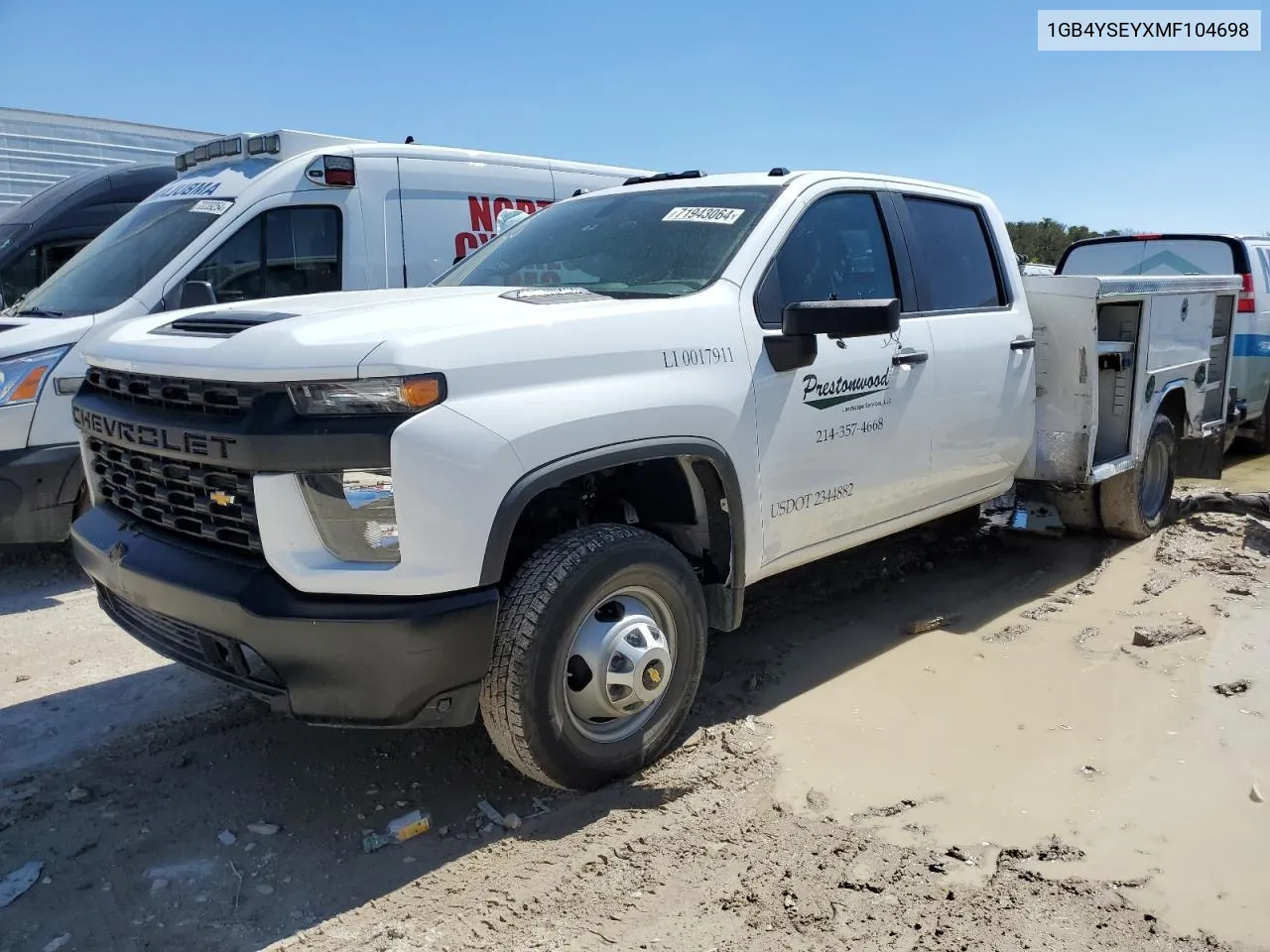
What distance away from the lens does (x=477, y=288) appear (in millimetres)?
3803

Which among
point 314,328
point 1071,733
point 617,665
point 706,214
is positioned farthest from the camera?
point 706,214

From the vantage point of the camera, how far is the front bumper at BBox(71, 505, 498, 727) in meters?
2.72

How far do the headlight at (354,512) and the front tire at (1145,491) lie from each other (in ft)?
16.1

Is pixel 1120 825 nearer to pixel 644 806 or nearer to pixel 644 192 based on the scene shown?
pixel 644 806

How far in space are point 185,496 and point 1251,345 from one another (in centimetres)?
928

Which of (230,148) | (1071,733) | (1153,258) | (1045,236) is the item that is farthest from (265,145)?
(1045,236)

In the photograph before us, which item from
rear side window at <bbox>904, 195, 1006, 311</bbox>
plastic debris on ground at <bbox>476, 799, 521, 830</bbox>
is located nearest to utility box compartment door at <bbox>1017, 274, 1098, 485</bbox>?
rear side window at <bbox>904, 195, 1006, 311</bbox>

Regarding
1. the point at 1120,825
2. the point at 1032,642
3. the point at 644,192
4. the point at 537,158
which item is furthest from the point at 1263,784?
the point at 537,158

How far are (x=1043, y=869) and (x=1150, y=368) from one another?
4.06m

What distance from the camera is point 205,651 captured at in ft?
9.78

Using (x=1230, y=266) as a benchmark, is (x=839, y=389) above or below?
below

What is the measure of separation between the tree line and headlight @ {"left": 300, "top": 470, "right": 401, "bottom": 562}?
30.0 meters

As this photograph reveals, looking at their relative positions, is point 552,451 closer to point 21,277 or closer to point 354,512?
point 354,512

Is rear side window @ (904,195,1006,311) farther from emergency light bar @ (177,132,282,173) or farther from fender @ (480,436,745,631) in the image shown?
emergency light bar @ (177,132,282,173)
